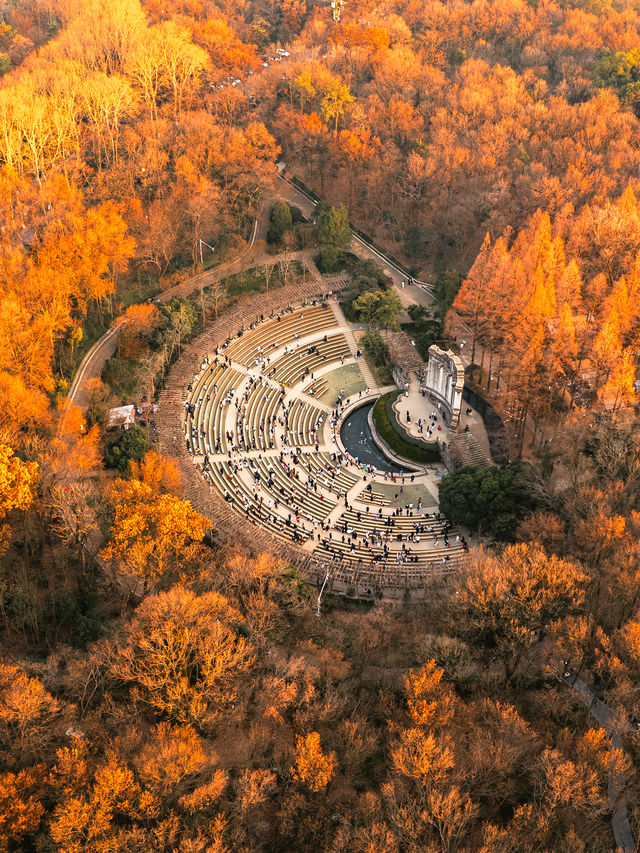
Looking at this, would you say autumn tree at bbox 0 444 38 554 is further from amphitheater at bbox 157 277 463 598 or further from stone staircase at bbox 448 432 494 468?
stone staircase at bbox 448 432 494 468

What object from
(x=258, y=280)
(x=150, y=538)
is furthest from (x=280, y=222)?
(x=150, y=538)

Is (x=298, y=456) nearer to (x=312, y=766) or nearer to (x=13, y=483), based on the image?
(x=13, y=483)

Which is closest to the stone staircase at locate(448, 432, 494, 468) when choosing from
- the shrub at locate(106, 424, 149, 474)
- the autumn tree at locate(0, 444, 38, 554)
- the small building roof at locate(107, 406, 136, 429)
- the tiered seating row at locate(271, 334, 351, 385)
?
the tiered seating row at locate(271, 334, 351, 385)

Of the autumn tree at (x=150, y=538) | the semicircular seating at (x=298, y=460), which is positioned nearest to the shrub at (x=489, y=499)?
the semicircular seating at (x=298, y=460)

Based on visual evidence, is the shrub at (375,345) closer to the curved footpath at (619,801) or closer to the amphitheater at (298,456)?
the amphitheater at (298,456)

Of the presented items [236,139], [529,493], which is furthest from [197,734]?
[236,139]

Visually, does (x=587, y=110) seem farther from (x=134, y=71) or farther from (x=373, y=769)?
(x=373, y=769)
